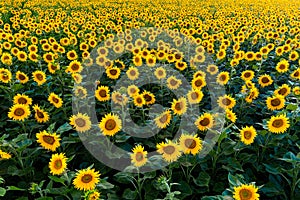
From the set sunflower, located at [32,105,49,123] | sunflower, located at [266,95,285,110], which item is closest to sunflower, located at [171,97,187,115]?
sunflower, located at [266,95,285,110]

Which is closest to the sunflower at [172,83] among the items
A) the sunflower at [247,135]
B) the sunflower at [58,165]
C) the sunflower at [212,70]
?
the sunflower at [212,70]

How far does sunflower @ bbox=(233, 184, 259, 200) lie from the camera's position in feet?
6.18

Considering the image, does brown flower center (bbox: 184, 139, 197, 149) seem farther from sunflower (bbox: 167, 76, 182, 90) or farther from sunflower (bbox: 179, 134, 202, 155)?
sunflower (bbox: 167, 76, 182, 90)

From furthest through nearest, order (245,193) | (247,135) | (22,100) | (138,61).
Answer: (138,61), (22,100), (247,135), (245,193)

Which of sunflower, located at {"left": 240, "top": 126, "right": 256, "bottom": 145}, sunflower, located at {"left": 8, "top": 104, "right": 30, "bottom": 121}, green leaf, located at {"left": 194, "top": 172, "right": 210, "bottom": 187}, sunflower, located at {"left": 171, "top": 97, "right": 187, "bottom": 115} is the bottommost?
green leaf, located at {"left": 194, "top": 172, "right": 210, "bottom": 187}

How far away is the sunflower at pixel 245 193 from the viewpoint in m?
1.88

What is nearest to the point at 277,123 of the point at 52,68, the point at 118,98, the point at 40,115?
the point at 118,98

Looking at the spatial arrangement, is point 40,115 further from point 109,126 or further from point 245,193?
point 245,193

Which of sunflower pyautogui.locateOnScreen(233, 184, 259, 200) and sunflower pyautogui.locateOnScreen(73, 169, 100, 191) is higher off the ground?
sunflower pyautogui.locateOnScreen(73, 169, 100, 191)

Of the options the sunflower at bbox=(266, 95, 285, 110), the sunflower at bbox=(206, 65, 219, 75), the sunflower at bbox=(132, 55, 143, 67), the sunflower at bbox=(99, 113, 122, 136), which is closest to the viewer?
the sunflower at bbox=(99, 113, 122, 136)

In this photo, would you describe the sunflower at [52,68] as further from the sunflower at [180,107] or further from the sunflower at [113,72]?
the sunflower at [180,107]

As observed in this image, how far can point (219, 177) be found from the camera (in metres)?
2.77

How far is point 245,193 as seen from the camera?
189 centimetres

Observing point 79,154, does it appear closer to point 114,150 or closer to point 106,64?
point 114,150
